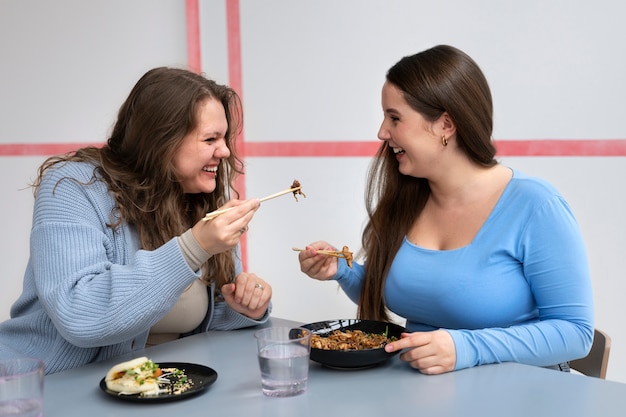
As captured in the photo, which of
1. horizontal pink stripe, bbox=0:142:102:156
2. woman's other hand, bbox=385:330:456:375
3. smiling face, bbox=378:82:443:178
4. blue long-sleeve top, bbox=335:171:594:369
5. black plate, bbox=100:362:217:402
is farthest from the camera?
horizontal pink stripe, bbox=0:142:102:156

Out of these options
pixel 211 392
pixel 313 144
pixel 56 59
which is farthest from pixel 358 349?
pixel 56 59

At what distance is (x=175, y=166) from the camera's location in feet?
6.36

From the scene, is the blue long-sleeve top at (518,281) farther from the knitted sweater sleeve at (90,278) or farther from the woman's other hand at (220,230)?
the knitted sweater sleeve at (90,278)

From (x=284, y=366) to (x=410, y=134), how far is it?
2.76 ft

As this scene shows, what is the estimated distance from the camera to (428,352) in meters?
1.49

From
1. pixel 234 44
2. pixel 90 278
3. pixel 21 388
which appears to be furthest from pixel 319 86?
pixel 21 388

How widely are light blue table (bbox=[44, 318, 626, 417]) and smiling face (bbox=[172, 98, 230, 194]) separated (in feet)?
1.93

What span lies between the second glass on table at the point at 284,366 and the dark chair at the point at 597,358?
876mm

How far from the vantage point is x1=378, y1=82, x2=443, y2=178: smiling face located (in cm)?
194

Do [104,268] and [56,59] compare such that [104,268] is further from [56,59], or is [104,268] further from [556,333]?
[56,59]

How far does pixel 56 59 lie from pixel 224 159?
216 cm

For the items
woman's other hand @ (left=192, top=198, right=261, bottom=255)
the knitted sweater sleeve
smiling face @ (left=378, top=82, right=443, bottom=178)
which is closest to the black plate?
the knitted sweater sleeve

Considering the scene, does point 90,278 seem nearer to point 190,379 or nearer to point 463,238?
point 190,379

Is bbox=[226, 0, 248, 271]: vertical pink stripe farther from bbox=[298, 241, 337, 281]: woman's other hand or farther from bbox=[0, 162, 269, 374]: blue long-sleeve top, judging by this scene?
bbox=[0, 162, 269, 374]: blue long-sleeve top
